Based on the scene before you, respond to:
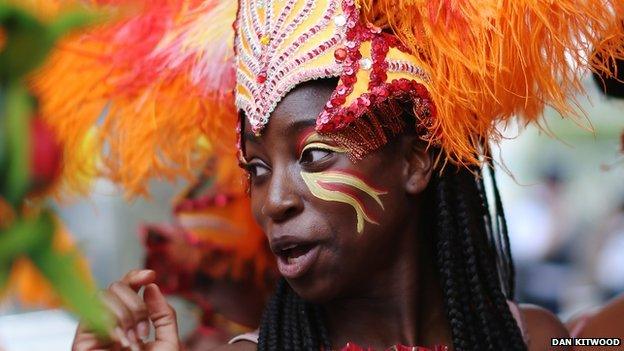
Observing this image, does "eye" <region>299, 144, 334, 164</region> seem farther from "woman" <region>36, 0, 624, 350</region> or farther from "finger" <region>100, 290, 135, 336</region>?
"finger" <region>100, 290, 135, 336</region>

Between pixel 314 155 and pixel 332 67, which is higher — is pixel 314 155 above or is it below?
below

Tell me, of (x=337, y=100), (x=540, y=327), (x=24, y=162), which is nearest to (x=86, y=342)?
(x=337, y=100)

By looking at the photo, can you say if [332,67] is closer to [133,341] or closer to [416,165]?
[416,165]

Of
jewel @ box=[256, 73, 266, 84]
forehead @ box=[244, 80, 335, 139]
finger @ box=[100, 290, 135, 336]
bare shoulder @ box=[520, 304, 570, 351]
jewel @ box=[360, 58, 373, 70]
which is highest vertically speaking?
jewel @ box=[360, 58, 373, 70]

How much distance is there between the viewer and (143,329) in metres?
1.81

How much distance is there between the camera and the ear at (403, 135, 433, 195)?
7.08 ft

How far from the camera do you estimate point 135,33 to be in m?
2.54

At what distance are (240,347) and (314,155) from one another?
579mm

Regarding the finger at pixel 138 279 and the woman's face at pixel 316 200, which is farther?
the woman's face at pixel 316 200

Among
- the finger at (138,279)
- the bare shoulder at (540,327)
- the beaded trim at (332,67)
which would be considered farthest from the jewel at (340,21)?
the bare shoulder at (540,327)

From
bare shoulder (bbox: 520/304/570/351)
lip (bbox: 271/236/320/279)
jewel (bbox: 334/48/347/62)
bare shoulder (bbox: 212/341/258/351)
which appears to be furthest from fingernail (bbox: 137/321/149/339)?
bare shoulder (bbox: 520/304/570/351)

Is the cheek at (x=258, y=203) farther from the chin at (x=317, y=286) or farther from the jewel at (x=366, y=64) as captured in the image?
the jewel at (x=366, y=64)

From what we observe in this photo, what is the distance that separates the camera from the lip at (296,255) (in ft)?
6.58

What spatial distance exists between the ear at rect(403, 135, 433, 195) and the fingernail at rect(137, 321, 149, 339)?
28.2 inches
